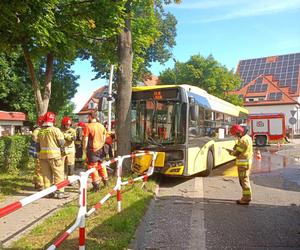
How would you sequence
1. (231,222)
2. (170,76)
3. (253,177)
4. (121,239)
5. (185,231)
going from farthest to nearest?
(170,76) → (253,177) → (231,222) → (185,231) → (121,239)

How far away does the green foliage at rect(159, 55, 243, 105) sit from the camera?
4691 cm

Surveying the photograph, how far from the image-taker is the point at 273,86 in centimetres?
6347

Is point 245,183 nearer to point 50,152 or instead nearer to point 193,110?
point 193,110

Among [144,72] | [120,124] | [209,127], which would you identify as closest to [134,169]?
[120,124]

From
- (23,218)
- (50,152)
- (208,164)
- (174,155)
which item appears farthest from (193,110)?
(23,218)

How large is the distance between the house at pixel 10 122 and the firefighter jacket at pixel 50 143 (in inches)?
643

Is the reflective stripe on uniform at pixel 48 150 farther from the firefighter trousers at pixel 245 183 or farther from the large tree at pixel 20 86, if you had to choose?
the large tree at pixel 20 86

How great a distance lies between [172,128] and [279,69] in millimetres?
60388

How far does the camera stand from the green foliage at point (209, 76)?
1847 inches

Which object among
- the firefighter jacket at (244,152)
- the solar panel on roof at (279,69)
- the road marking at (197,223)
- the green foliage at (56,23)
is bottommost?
the road marking at (197,223)

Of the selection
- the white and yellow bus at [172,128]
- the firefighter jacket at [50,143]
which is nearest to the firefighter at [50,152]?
the firefighter jacket at [50,143]

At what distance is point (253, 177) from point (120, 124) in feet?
15.8

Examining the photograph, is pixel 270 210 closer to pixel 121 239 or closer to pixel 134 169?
pixel 121 239

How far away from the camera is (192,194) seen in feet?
31.5
